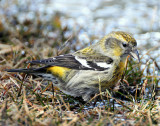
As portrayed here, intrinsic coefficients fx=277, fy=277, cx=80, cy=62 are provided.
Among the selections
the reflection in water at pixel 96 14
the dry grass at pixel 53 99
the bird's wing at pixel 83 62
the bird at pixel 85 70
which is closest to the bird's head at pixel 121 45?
the bird at pixel 85 70

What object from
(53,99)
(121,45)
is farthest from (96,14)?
(53,99)

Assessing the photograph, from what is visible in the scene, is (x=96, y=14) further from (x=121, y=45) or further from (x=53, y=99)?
(x=53, y=99)

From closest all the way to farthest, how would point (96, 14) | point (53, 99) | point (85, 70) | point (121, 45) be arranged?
point (53, 99), point (85, 70), point (121, 45), point (96, 14)

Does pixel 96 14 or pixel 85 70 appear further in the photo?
pixel 96 14

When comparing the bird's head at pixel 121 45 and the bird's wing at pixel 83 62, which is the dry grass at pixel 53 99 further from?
the bird's head at pixel 121 45

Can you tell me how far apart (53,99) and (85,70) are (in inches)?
25.2

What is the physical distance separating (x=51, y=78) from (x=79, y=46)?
2224 millimetres

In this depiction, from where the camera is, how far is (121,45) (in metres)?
4.09

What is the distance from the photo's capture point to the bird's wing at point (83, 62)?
391cm

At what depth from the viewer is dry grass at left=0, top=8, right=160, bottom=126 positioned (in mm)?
3070

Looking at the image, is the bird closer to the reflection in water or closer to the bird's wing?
the bird's wing

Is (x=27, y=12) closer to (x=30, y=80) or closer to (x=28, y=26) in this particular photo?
(x=28, y=26)

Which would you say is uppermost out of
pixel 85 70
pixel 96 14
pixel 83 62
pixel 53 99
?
pixel 96 14

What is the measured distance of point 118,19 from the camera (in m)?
8.13
